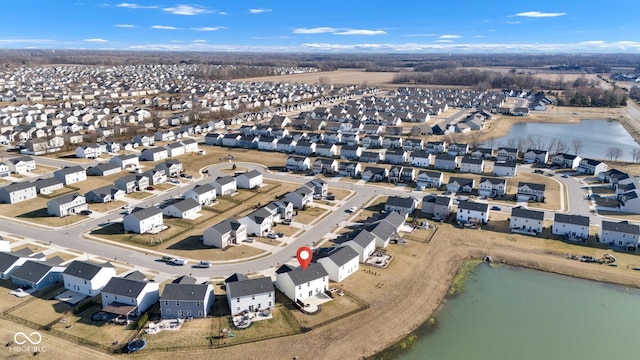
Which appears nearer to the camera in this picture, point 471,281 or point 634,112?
point 471,281

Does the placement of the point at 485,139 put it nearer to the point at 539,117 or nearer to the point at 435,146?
the point at 435,146

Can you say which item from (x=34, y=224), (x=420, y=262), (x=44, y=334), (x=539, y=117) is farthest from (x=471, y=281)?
(x=539, y=117)

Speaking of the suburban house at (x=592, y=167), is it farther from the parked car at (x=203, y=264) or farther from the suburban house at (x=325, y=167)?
the parked car at (x=203, y=264)

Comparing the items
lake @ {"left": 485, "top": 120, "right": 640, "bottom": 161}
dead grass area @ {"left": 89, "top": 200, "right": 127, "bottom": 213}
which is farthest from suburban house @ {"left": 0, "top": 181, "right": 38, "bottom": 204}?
lake @ {"left": 485, "top": 120, "right": 640, "bottom": 161}

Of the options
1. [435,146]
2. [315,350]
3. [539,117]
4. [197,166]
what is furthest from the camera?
[539,117]

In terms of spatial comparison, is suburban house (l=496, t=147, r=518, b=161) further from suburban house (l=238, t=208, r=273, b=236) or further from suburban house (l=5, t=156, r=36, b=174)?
suburban house (l=5, t=156, r=36, b=174)

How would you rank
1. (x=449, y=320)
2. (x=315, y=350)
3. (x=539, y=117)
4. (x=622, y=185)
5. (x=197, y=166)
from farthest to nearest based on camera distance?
(x=539, y=117)
(x=197, y=166)
(x=622, y=185)
(x=449, y=320)
(x=315, y=350)

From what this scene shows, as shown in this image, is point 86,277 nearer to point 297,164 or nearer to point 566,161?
point 297,164
